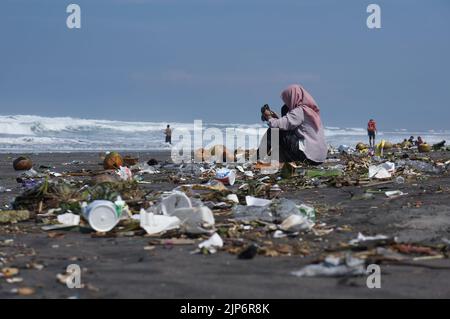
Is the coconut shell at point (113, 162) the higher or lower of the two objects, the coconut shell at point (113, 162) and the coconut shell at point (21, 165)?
the higher

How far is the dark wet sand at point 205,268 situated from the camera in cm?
332

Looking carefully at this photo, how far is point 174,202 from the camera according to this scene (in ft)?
17.1

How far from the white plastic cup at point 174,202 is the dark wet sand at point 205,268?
400mm

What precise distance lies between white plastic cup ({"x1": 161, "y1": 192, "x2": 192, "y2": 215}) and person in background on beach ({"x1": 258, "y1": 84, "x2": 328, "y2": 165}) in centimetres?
546

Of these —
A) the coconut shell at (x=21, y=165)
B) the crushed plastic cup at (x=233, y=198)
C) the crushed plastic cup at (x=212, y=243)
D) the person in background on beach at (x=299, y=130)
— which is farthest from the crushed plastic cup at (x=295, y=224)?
the coconut shell at (x=21, y=165)

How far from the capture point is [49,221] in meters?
5.62

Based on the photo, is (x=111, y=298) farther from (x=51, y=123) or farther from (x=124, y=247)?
(x=51, y=123)

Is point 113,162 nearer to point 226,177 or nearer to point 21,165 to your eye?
point 21,165

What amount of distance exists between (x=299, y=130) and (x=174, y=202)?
584cm

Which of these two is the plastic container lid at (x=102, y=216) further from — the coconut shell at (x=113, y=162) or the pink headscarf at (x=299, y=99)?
the pink headscarf at (x=299, y=99)

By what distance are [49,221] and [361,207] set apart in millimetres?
2754

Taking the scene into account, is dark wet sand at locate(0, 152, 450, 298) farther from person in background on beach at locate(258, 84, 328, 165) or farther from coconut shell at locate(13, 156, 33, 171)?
coconut shell at locate(13, 156, 33, 171)

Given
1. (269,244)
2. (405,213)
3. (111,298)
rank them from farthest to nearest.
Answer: (405,213), (269,244), (111,298)
